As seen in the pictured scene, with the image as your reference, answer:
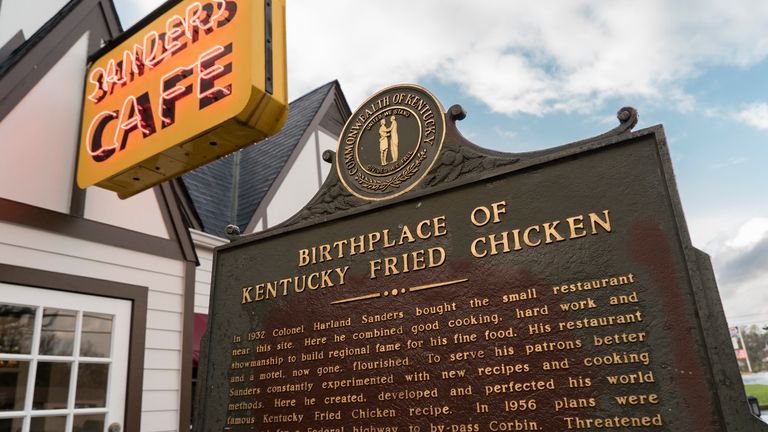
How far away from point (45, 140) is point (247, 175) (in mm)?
5541

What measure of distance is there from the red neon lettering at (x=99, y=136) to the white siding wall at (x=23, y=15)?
5.90 feet

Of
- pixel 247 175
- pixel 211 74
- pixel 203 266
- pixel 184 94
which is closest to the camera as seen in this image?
pixel 211 74

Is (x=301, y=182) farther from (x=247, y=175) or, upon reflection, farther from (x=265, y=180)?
(x=247, y=175)

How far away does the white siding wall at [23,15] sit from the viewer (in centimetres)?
607

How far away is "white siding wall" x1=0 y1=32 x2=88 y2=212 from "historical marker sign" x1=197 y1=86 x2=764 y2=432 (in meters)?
2.99

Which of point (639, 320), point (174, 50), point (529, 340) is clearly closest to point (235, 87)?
point (174, 50)

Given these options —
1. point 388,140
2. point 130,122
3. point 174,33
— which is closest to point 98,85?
point 130,122

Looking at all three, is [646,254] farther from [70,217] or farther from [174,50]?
[70,217]

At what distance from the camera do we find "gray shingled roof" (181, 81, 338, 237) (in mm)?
9405

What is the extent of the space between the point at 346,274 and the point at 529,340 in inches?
50.1

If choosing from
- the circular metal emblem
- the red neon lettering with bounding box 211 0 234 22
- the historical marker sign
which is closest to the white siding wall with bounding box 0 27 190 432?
the red neon lettering with bounding box 211 0 234 22

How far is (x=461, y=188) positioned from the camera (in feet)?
9.97

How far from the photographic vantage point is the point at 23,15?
651cm

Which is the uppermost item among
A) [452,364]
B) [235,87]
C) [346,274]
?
[235,87]
